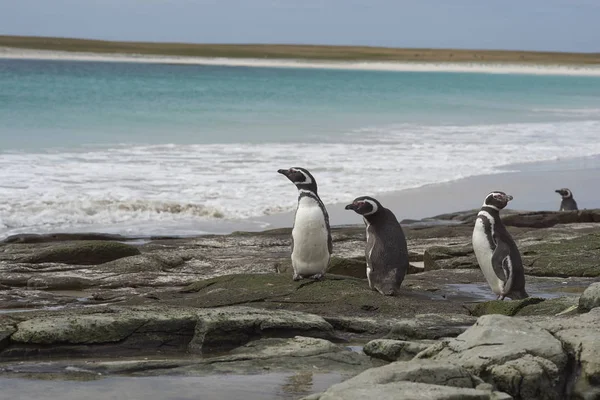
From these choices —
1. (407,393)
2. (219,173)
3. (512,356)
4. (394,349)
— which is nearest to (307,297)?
(394,349)

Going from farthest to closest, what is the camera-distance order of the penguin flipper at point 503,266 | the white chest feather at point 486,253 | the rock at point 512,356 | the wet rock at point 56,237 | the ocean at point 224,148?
1. the ocean at point 224,148
2. the wet rock at point 56,237
3. the white chest feather at point 486,253
4. the penguin flipper at point 503,266
5. the rock at point 512,356

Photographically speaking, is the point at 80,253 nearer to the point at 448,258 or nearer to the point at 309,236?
Answer: the point at 309,236

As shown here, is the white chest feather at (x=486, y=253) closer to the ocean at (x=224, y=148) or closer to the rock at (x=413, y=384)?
the rock at (x=413, y=384)

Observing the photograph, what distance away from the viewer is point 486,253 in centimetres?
828

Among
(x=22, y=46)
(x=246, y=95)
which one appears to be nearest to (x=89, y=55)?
(x=22, y=46)

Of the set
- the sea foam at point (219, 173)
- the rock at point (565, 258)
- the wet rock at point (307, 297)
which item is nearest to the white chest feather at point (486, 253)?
the wet rock at point (307, 297)

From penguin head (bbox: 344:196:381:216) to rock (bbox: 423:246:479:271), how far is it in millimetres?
1800

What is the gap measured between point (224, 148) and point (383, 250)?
52.2 ft

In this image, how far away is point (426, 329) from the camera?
645 centimetres

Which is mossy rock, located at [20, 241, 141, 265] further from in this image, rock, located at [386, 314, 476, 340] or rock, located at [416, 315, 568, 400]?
rock, located at [416, 315, 568, 400]

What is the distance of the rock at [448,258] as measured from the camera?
32.2 feet

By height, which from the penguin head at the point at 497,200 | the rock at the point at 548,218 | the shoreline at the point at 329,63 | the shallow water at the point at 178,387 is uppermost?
the shoreline at the point at 329,63

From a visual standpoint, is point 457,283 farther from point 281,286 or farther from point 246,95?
point 246,95

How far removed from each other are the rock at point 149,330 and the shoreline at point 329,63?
97.6 meters
